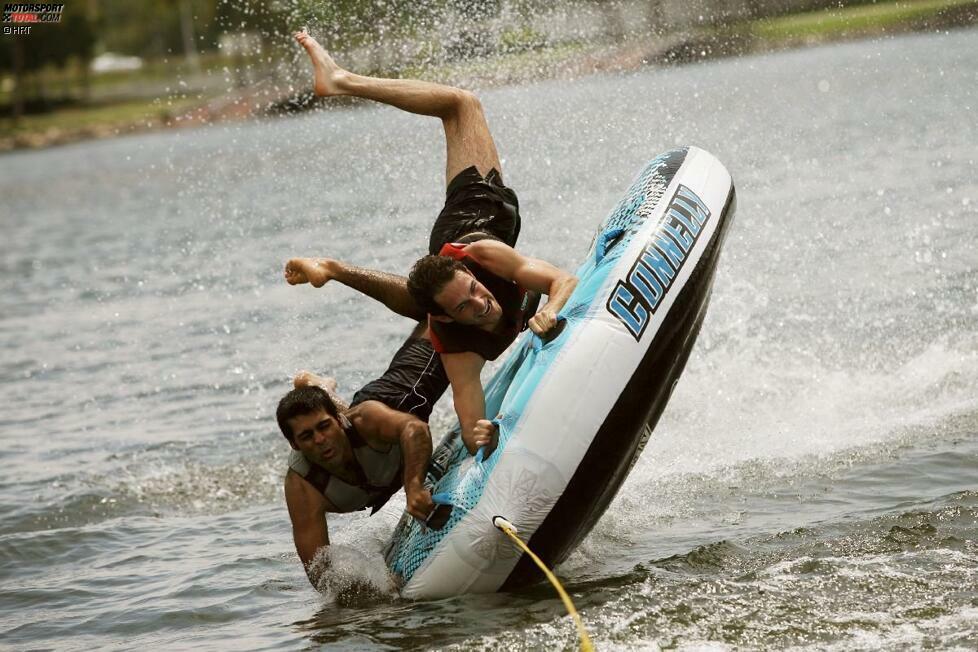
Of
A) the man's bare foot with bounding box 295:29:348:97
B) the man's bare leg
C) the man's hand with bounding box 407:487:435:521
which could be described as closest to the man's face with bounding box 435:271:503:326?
the man's hand with bounding box 407:487:435:521

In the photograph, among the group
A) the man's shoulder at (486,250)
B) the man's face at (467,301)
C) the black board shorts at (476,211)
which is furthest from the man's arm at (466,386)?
the black board shorts at (476,211)

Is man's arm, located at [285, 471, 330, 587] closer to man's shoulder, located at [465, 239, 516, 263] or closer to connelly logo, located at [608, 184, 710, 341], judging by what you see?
man's shoulder, located at [465, 239, 516, 263]

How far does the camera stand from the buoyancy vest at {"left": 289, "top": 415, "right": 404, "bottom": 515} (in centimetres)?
630

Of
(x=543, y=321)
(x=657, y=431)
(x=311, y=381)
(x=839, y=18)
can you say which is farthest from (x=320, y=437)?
(x=839, y=18)

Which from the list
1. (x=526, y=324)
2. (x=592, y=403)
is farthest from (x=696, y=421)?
(x=592, y=403)

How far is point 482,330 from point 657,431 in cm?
296

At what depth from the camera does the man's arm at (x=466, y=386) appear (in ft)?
20.2

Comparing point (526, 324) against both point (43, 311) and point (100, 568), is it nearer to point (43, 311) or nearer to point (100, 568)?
point (100, 568)

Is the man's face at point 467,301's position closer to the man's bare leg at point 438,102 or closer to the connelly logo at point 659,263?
the connelly logo at point 659,263

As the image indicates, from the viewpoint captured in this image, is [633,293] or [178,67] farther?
[178,67]

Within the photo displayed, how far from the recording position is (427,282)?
5.91m

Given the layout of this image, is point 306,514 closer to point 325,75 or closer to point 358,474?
point 358,474

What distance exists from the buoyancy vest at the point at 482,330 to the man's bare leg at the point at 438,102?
917 millimetres

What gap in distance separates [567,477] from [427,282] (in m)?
1.07
